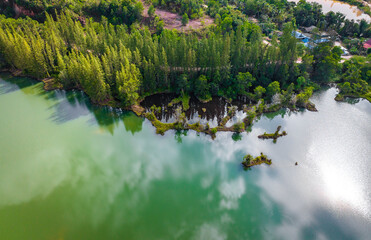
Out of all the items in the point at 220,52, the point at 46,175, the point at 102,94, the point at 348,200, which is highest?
the point at 220,52

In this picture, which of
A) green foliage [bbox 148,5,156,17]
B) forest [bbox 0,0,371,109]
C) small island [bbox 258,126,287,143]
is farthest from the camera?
green foliage [bbox 148,5,156,17]

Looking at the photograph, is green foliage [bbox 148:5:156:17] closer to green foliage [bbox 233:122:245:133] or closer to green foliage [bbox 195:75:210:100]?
green foliage [bbox 195:75:210:100]

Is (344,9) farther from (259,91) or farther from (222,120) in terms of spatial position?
(222,120)

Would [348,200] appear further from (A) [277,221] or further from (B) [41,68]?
(B) [41,68]

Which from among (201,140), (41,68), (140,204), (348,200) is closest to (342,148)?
(348,200)

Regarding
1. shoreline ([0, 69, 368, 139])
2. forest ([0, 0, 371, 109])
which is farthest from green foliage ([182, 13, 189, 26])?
shoreline ([0, 69, 368, 139])

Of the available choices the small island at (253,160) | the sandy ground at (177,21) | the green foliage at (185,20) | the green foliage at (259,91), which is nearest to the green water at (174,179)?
the small island at (253,160)
